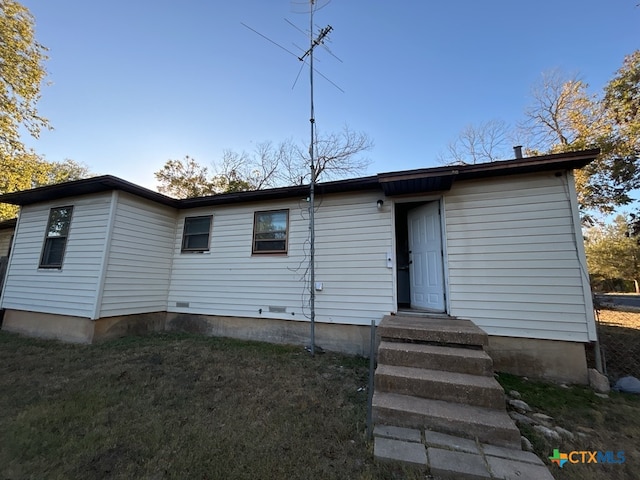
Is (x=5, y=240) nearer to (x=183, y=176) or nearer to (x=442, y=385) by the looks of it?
(x=183, y=176)

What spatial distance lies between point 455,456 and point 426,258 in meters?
3.47

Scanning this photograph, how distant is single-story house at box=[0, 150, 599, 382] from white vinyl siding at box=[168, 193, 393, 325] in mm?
24

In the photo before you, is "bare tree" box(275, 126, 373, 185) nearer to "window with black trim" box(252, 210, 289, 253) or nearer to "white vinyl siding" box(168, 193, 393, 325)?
"window with black trim" box(252, 210, 289, 253)

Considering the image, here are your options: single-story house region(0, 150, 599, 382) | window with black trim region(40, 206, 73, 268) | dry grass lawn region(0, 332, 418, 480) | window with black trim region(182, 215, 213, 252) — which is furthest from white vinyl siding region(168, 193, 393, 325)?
window with black trim region(40, 206, 73, 268)

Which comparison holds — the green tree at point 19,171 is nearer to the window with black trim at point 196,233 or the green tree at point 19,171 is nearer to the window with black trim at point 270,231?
the window with black trim at point 196,233

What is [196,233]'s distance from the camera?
6.56 metres

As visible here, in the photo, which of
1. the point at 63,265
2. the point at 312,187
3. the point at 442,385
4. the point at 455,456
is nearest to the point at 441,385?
the point at 442,385

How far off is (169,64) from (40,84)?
941cm

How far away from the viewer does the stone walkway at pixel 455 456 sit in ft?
6.12

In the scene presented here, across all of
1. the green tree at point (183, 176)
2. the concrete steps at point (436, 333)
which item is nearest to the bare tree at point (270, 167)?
the green tree at point (183, 176)

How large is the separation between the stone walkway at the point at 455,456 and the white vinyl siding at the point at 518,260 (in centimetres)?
243

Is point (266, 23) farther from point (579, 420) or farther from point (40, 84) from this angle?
point (40, 84)

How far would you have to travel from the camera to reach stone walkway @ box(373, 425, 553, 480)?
6.12ft

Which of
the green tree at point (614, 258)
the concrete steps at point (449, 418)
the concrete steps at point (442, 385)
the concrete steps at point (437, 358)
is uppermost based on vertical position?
the green tree at point (614, 258)
